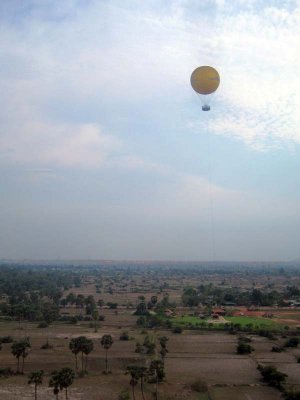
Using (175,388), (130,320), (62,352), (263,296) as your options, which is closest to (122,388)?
(175,388)

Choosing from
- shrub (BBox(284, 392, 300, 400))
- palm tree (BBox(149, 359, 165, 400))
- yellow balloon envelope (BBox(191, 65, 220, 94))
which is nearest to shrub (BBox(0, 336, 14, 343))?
palm tree (BBox(149, 359, 165, 400))

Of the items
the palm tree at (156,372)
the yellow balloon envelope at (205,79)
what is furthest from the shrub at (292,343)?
the yellow balloon envelope at (205,79)

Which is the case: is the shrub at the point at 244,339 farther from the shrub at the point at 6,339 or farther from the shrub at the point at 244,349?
the shrub at the point at 6,339

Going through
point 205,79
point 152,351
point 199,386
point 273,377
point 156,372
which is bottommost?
point 199,386

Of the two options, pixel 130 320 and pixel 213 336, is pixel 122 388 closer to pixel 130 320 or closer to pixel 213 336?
pixel 213 336

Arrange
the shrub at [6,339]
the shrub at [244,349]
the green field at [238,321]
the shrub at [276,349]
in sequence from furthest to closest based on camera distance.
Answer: the green field at [238,321]
the shrub at [6,339]
the shrub at [276,349]
the shrub at [244,349]

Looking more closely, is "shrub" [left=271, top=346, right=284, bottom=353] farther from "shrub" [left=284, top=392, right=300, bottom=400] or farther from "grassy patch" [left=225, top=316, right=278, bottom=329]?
"shrub" [left=284, top=392, right=300, bottom=400]

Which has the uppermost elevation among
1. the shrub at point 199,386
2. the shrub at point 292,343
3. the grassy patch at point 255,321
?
the grassy patch at point 255,321

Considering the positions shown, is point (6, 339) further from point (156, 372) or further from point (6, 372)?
point (156, 372)

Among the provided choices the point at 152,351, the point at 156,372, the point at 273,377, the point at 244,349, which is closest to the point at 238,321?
the point at 244,349
